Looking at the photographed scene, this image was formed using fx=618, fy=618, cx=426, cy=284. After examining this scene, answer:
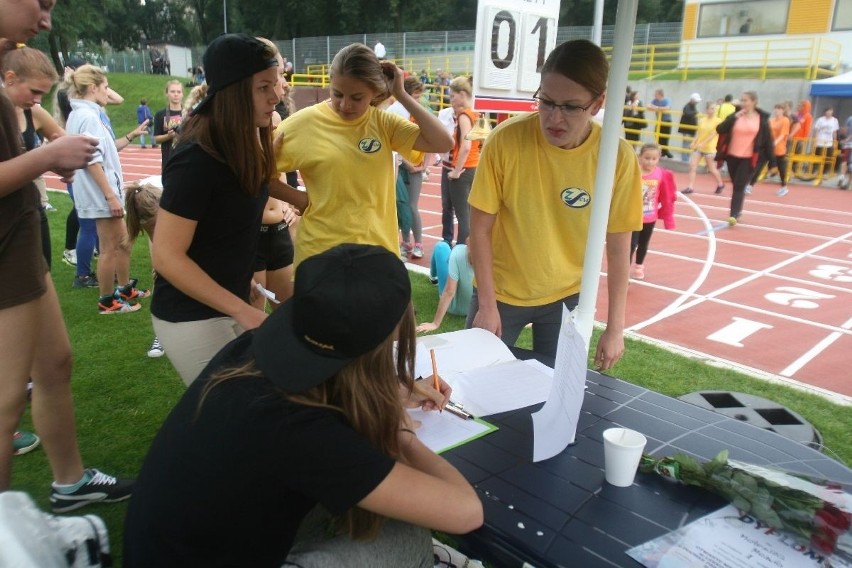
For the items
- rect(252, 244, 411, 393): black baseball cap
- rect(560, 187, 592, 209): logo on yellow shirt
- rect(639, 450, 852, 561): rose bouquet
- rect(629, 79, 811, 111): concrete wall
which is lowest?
rect(639, 450, 852, 561): rose bouquet

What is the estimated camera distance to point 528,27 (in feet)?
12.4

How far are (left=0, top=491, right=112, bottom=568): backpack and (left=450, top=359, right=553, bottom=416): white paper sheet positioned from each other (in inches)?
40.3

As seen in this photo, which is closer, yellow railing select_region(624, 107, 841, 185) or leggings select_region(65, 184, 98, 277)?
leggings select_region(65, 184, 98, 277)

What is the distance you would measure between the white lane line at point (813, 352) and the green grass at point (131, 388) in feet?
1.94

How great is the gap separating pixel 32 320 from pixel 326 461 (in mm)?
1297

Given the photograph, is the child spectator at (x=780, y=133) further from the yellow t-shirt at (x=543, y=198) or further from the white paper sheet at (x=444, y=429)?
the white paper sheet at (x=444, y=429)

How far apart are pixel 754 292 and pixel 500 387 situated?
17.7ft

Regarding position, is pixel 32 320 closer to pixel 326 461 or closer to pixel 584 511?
pixel 326 461

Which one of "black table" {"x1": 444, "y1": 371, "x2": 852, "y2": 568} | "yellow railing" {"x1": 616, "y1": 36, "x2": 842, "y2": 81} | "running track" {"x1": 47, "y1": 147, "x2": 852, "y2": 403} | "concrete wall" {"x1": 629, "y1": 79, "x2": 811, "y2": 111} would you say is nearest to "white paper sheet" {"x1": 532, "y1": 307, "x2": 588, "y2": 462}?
"black table" {"x1": 444, "y1": 371, "x2": 852, "y2": 568}

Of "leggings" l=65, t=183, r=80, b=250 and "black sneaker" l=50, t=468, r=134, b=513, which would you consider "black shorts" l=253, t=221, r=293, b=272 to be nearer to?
"black sneaker" l=50, t=468, r=134, b=513

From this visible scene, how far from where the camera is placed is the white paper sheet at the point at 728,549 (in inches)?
48.0

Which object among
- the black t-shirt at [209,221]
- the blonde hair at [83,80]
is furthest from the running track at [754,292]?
the black t-shirt at [209,221]

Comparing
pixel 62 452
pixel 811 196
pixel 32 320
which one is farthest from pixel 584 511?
pixel 811 196

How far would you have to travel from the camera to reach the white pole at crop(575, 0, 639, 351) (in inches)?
67.6
